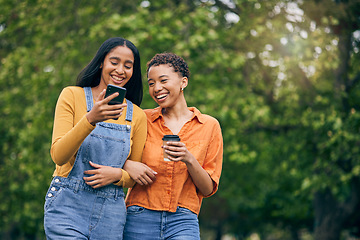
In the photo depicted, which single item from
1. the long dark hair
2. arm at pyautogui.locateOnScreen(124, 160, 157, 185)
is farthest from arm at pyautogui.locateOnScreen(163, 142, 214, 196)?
the long dark hair

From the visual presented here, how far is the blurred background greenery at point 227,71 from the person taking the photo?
384 inches

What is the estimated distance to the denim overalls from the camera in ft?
9.34

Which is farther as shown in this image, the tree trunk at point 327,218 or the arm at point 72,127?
the tree trunk at point 327,218

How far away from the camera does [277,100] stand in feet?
41.8

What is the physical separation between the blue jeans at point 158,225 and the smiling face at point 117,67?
0.91 metres

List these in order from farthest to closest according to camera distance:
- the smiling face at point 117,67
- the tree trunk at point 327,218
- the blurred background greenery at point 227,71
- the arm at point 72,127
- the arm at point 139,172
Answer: the tree trunk at point 327,218 < the blurred background greenery at point 227,71 < the smiling face at point 117,67 < the arm at point 139,172 < the arm at point 72,127

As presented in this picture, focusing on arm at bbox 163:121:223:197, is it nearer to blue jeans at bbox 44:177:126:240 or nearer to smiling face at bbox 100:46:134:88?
blue jeans at bbox 44:177:126:240

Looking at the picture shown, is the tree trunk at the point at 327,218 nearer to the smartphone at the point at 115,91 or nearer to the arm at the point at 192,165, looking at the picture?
the arm at the point at 192,165

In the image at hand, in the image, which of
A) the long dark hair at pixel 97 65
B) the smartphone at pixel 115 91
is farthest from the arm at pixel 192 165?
the long dark hair at pixel 97 65

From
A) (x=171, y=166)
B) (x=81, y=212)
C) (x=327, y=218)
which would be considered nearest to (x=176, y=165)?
(x=171, y=166)

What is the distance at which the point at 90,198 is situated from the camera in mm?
2969

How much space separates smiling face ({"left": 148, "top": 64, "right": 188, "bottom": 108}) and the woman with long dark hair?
0.21 meters

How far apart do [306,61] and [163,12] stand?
3624 millimetres

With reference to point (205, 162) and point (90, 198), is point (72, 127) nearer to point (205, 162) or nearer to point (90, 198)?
point (90, 198)
